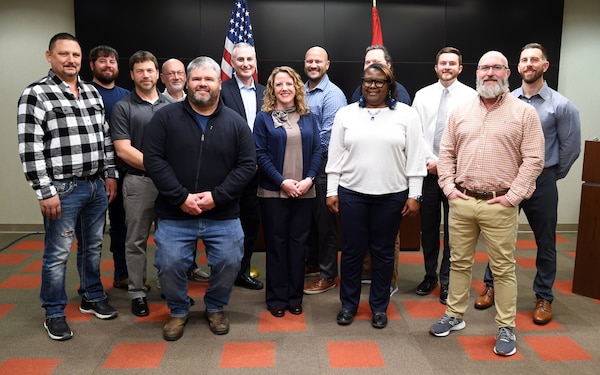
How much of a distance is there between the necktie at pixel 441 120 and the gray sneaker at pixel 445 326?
113 cm

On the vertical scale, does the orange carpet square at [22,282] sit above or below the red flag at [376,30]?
below

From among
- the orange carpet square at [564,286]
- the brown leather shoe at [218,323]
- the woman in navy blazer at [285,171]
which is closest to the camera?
the brown leather shoe at [218,323]

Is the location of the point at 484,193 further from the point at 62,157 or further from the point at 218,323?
the point at 62,157

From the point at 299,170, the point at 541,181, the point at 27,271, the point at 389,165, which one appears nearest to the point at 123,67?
the point at 27,271

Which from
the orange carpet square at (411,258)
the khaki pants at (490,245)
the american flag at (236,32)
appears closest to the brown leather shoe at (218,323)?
the khaki pants at (490,245)

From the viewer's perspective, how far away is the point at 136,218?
10.8ft

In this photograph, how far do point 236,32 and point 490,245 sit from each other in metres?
3.02

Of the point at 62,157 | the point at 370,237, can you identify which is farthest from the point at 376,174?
the point at 62,157

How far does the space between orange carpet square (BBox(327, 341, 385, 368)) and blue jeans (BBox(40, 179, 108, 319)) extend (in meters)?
1.59

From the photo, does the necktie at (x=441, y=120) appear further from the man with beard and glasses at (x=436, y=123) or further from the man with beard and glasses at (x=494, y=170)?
the man with beard and glasses at (x=494, y=170)

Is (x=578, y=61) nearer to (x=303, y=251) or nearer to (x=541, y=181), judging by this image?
(x=541, y=181)

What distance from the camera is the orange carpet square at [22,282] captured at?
12.8 ft

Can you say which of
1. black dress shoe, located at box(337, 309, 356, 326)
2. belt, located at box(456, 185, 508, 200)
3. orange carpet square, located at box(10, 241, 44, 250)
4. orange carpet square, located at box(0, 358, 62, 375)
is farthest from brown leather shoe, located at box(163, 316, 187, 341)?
orange carpet square, located at box(10, 241, 44, 250)

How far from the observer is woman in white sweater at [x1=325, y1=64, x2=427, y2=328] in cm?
299
